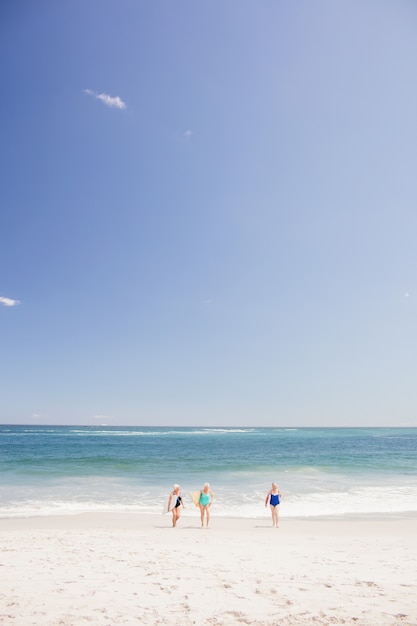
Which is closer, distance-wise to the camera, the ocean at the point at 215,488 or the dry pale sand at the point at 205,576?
the dry pale sand at the point at 205,576

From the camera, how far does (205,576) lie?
290 inches

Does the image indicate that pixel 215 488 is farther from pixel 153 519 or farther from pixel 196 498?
pixel 196 498

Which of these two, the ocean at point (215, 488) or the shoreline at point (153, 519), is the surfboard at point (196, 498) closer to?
the shoreline at point (153, 519)

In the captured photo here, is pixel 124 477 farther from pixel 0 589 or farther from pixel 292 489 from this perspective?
pixel 0 589

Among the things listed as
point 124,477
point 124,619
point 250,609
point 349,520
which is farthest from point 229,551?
point 124,477

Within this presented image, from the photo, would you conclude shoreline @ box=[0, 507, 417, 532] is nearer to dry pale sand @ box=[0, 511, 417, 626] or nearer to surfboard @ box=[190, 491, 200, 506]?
surfboard @ box=[190, 491, 200, 506]

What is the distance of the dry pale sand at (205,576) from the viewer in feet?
18.4

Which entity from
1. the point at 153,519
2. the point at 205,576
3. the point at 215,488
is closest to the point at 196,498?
the point at 153,519

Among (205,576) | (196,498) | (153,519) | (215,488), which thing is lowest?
(215,488)

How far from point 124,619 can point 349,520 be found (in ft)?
39.5

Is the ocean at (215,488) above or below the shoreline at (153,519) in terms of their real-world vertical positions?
below

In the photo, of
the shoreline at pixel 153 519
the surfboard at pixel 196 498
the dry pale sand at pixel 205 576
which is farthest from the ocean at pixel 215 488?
the dry pale sand at pixel 205 576

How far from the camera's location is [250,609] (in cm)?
582

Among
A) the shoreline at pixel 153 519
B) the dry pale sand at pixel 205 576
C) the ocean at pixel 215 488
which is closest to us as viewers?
the dry pale sand at pixel 205 576
